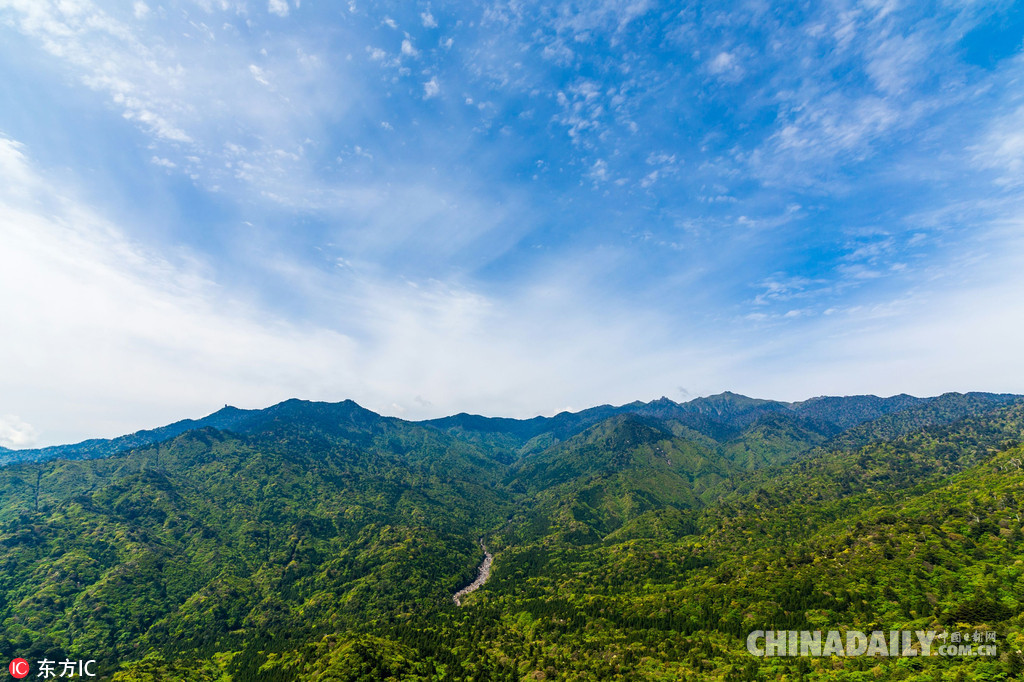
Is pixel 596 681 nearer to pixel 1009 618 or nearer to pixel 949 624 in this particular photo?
pixel 949 624

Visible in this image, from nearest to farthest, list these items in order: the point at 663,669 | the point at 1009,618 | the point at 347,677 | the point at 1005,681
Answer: the point at 1005,681, the point at 1009,618, the point at 347,677, the point at 663,669

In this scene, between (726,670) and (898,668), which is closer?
(898,668)

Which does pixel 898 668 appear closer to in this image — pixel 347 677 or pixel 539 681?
pixel 539 681

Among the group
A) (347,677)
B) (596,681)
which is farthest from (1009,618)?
(347,677)

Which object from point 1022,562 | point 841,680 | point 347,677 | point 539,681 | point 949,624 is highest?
point 1022,562

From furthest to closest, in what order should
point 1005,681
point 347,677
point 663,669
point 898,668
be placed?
1. point 663,669
2. point 347,677
3. point 898,668
4. point 1005,681

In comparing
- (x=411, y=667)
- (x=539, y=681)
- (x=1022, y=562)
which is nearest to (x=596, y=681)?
(x=539, y=681)

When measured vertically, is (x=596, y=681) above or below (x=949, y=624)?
below

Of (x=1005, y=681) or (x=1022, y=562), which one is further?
(x=1022, y=562)

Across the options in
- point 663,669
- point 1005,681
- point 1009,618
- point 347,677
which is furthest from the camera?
point 663,669
